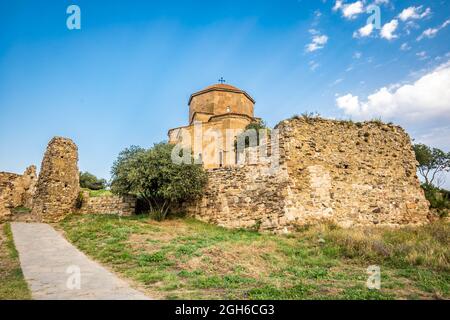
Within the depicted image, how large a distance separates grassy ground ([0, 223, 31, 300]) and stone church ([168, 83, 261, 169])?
1775cm

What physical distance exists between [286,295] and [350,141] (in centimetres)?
1028

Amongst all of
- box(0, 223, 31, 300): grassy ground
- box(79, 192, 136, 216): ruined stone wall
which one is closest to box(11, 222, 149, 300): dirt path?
box(0, 223, 31, 300): grassy ground

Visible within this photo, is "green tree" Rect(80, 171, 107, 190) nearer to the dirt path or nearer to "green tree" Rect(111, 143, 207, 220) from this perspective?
"green tree" Rect(111, 143, 207, 220)

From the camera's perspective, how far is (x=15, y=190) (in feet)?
51.5

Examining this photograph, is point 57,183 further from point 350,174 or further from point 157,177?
point 350,174

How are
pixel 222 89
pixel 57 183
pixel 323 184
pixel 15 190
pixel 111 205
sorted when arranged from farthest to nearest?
pixel 222 89
pixel 111 205
pixel 15 190
pixel 57 183
pixel 323 184

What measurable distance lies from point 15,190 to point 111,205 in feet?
16.5

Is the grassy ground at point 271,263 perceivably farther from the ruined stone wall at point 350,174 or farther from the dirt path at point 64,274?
the ruined stone wall at point 350,174

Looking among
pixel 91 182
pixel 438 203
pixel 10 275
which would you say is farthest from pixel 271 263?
pixel 91 182

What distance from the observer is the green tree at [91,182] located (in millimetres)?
33319

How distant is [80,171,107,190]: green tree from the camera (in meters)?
33.3

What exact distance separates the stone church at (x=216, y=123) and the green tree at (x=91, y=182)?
1097 centimetres

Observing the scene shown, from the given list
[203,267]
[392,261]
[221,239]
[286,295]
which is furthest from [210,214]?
[286,295]
